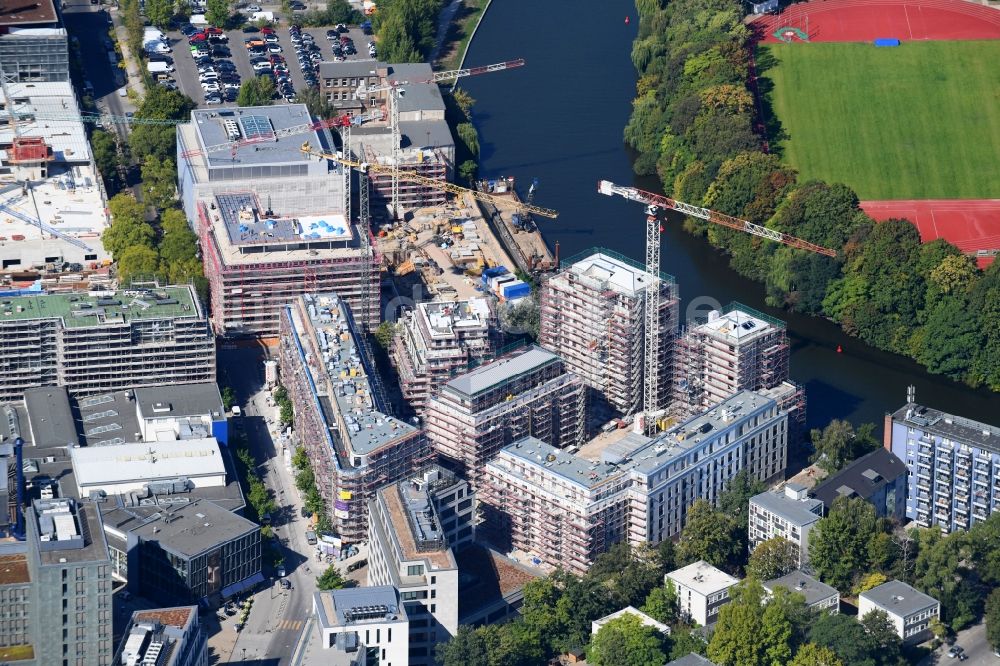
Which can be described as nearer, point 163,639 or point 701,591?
point 163,639

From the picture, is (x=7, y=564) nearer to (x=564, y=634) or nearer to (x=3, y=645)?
(x=3, y=645)

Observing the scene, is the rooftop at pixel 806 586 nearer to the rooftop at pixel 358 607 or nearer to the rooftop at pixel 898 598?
the rooftop at pixel 898 598

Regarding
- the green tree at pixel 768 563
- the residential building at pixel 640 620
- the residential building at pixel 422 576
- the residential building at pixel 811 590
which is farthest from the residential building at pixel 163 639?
the residential building at pixel 811 590

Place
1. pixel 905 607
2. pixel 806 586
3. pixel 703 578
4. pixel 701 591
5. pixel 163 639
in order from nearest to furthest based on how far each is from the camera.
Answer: pixel 163 639, pixel 905 607, pixel 701 591, pixel 806 586, pixel 703 578

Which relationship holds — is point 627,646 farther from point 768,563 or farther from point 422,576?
point 422,576

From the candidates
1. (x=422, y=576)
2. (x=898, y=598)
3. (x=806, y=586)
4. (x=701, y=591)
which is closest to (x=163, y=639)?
(x=422, y=576)

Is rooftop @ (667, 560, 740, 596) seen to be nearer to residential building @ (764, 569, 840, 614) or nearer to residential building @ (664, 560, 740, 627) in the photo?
residential building @ (664, 560, 740, 627)

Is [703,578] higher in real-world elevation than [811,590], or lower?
higher
